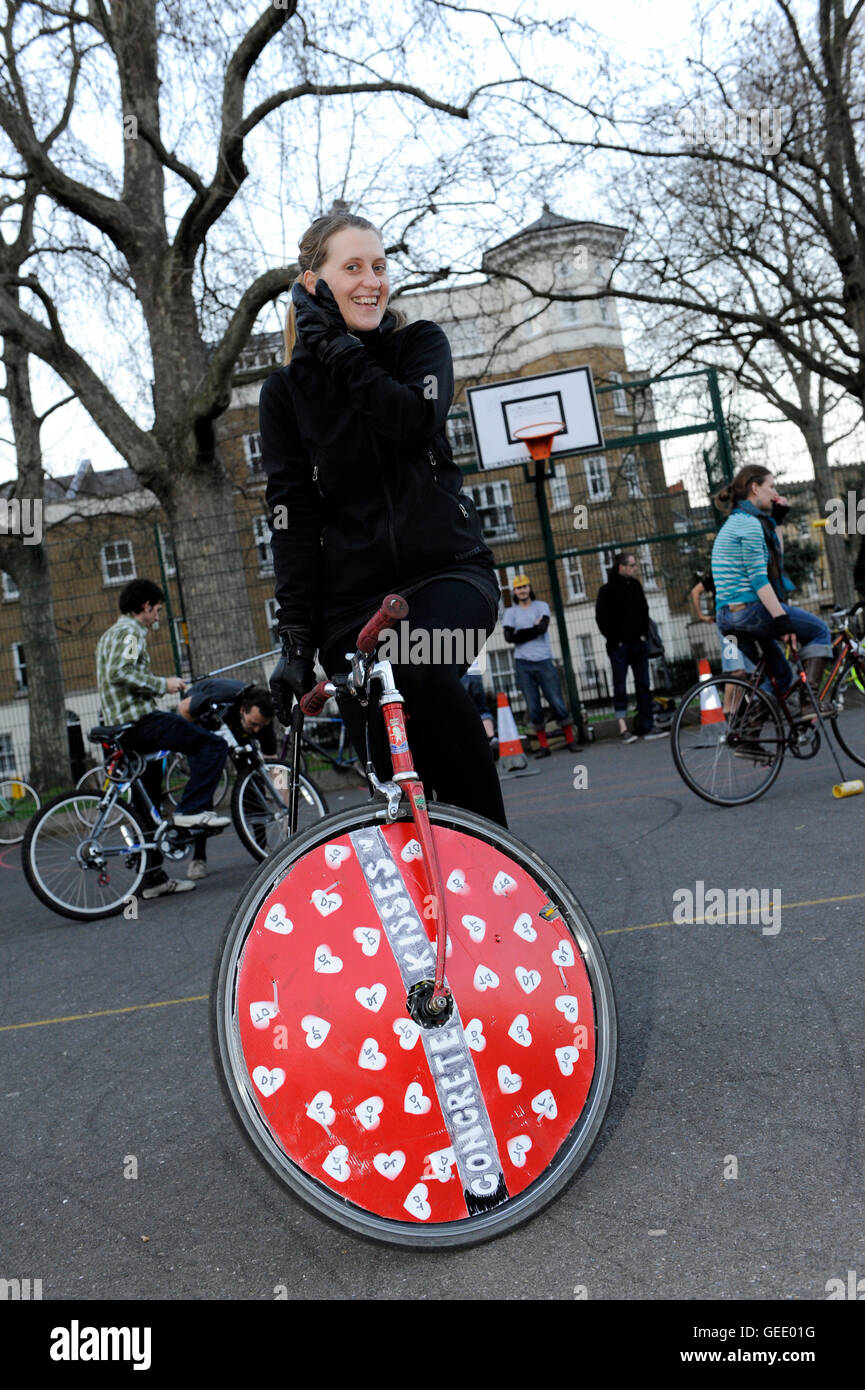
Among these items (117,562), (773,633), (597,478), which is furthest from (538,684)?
(773,633)

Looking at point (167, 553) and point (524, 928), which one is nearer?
point (524, 928)

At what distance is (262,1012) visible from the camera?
7.77ft

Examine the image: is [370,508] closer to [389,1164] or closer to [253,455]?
[389,1164]

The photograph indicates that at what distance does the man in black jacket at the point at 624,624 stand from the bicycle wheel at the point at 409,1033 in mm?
11531

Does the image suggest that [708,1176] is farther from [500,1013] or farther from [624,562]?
[624,562]

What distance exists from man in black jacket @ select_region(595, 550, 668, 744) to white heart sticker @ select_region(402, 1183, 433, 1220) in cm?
1186

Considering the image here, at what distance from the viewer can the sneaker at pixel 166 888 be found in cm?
757

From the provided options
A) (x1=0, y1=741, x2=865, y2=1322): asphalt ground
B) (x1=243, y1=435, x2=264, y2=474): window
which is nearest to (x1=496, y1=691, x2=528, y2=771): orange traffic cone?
(x1=0, y1=741, x2=865, y2=1322): asphalt ground

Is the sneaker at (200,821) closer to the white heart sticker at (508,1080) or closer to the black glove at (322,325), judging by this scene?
the black glove at (322,325)

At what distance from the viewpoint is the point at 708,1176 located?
2.53 meters

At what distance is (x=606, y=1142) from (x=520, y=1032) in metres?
0.47

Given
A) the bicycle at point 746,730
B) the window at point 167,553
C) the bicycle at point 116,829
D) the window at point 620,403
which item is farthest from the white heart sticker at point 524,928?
the window at point 620,403

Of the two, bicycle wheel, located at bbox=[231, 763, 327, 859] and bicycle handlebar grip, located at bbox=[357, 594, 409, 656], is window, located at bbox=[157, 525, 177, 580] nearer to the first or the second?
bicycle wheel, located at bbox=[231, 763, 327, 859]

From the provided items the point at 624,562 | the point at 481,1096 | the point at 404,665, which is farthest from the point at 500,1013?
the point at 624,562
